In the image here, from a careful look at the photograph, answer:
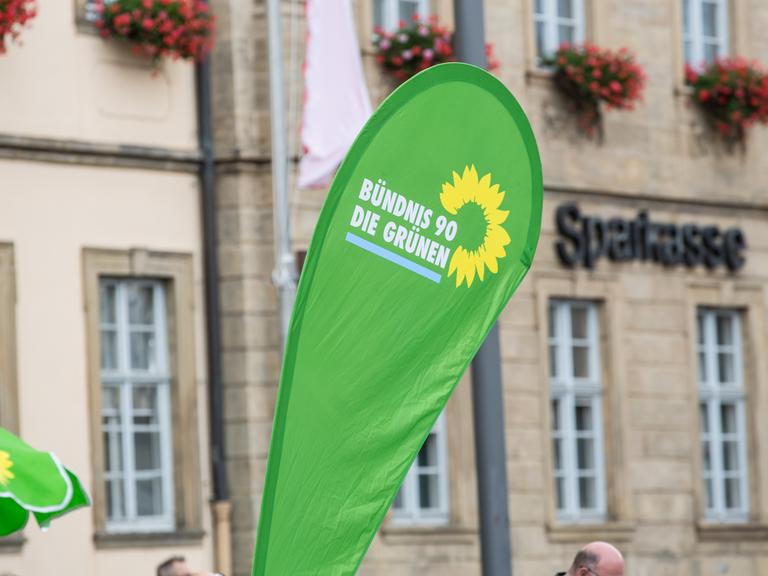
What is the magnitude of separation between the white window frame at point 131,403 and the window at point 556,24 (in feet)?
16.0

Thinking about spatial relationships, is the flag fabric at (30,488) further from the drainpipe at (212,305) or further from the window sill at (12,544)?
the drainpipe at (212,305)

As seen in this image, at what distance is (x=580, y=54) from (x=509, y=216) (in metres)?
14.7

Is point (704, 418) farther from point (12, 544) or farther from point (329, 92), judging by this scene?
point (12, 544)

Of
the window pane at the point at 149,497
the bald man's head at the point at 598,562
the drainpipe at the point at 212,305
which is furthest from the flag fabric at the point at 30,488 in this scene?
the drainpipe at the point at 212,305

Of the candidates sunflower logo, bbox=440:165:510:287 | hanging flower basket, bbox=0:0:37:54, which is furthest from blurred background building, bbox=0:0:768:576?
sunflower logo, bbox=440:165:510:287

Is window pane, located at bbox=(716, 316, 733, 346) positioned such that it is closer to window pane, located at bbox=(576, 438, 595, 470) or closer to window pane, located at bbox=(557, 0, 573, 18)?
window pane, located at bbox=(576, 438, 595, 470)

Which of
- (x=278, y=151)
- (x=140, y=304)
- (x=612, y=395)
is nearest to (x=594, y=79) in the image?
(x=612, y=395)

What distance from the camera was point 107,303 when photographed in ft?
56.4

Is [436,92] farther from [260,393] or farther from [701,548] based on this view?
[701,548]

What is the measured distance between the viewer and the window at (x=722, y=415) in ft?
72.1

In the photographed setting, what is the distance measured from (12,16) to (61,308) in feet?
6.96

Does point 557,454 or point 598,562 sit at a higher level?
point 557,454

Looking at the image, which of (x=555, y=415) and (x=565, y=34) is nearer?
(x=555, y=415)

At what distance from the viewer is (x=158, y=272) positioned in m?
17.3
